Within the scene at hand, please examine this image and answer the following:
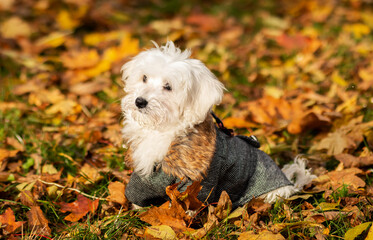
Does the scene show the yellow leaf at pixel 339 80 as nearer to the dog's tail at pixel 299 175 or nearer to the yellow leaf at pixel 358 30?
the yellow leaf at pixel 358 30

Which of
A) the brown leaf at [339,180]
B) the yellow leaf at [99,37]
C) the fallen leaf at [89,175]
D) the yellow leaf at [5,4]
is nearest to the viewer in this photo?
the brown leaf at [339,180]

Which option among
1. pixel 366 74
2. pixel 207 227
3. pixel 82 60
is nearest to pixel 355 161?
pixel 207 227

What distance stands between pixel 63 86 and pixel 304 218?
3585 millimetres

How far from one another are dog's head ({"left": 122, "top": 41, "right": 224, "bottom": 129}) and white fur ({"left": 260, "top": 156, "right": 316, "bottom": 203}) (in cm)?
90

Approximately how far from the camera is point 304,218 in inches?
101

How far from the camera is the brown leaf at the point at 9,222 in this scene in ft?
8.05

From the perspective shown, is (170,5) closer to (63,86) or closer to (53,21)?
(53,21)

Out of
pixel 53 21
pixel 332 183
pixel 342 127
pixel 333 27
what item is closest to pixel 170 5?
pixel 53 21

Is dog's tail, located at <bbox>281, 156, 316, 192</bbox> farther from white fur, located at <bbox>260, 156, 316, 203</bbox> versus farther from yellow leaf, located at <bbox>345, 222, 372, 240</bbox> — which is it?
yellow leaf, located at <bbox>345, 222, 372, 240</bbox>

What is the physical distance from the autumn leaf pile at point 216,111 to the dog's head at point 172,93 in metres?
0.51

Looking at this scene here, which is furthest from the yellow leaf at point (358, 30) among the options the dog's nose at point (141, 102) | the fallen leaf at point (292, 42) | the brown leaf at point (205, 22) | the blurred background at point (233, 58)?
the dog's nose at point (141, 102)

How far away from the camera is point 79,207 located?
2672 millimetres

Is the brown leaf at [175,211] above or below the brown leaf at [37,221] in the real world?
above

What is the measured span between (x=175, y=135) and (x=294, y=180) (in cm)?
127
